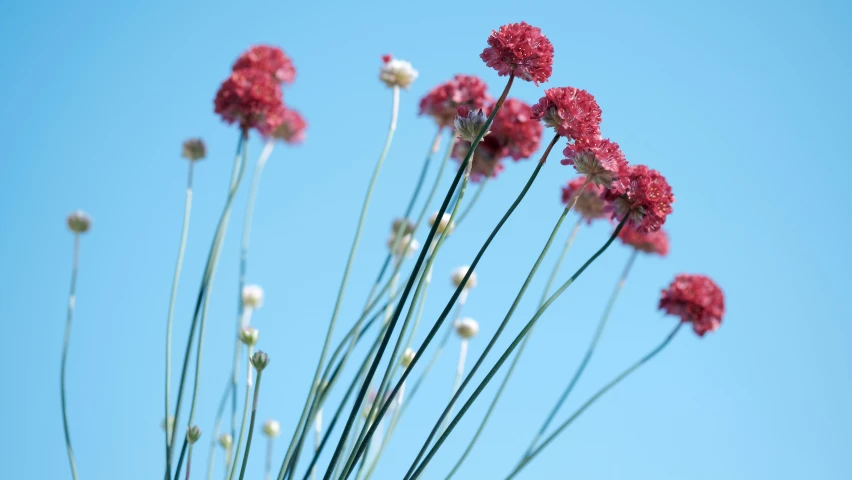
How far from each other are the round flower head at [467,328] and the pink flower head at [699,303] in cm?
94

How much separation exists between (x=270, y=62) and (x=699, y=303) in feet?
6.79

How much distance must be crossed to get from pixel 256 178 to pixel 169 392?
116 cm

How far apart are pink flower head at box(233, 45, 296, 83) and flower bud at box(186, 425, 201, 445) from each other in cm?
154

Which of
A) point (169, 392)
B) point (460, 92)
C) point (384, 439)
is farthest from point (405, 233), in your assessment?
point (169, 392)

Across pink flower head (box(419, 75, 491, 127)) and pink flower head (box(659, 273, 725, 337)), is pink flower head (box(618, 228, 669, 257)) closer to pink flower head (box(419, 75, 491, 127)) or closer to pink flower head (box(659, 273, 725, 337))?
pink flower head (box(659, 273, 725, 337))

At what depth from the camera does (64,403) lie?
2588mm

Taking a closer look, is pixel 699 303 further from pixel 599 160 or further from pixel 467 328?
pixel 599 160

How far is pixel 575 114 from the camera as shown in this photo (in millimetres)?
2004

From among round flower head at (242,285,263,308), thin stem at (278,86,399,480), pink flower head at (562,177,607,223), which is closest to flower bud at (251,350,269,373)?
thin stem at (278,86,399,480)

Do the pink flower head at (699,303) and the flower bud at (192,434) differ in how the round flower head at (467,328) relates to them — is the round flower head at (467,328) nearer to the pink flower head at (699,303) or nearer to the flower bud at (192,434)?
the pink flower head at (699,303)

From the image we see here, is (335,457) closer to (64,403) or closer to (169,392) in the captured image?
(169,392)

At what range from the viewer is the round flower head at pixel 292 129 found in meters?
3.60

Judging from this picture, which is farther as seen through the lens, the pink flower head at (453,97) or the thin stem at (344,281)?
the pink flower head at (453,97)

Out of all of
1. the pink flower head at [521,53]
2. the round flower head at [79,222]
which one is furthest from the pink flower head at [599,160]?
the round flower head at [79,222]
